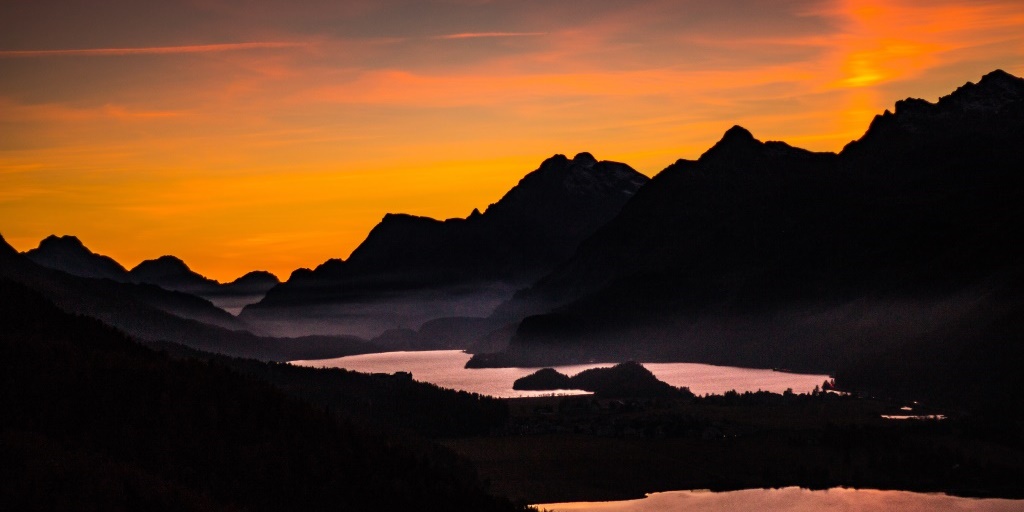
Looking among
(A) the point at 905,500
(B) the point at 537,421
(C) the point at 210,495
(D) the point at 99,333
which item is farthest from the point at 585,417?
(C) the point at 210,495

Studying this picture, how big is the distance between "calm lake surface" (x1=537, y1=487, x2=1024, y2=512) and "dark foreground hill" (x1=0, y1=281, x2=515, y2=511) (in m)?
29.9

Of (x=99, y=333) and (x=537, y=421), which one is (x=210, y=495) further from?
(x=537, y=421)

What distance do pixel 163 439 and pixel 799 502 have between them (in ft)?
180

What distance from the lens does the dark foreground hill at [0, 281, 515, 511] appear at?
48.7m

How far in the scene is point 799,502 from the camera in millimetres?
98438

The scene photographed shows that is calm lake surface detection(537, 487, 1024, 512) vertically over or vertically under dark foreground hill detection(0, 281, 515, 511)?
→ under

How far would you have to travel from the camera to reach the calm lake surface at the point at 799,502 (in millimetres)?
95375

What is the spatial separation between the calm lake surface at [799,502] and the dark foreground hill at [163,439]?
29.9 meters

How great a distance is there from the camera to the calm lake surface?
313ft

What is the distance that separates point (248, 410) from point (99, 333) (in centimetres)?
1128

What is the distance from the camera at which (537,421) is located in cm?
13762

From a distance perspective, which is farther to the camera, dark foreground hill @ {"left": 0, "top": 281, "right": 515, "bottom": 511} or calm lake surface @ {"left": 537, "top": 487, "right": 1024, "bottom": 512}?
calm lake surface @ {"left": 537, "top": 487, "right": 1024, "bottom": 512}

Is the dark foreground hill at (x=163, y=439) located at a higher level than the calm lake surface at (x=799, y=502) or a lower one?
higher

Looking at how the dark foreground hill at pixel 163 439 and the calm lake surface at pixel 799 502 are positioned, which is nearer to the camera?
the dark foreground hill at pixel 163 439
